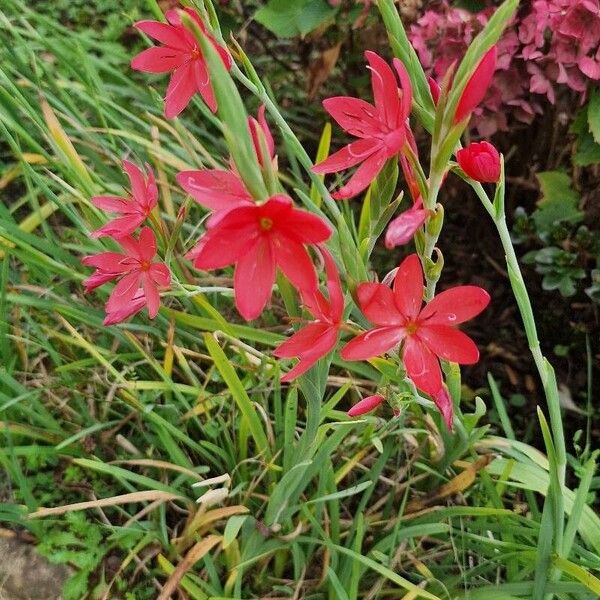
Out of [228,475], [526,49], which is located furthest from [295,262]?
[526,49]

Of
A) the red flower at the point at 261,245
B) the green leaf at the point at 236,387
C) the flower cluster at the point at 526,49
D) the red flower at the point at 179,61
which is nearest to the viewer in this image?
the red flower at the point at 261,245

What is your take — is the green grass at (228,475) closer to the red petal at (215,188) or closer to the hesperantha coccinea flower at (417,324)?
the hesperantha coccinea flower at (417,324)

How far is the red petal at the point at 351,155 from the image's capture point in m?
0.68

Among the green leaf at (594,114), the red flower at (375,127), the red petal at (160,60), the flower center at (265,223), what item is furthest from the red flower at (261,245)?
the green leaf at (594,114)

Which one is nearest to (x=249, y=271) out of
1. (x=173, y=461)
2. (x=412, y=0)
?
(x=173, y=461)

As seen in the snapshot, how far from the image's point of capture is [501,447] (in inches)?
47.1

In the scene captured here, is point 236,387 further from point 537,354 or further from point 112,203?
point 537,354

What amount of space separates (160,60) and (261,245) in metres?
0.35

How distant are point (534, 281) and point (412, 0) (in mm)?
712

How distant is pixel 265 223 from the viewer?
0.56m

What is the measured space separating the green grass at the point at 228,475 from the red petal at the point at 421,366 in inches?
11.1

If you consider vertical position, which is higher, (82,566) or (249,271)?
(249,271)

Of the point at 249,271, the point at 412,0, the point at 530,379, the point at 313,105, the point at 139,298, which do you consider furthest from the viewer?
the point at 313,105

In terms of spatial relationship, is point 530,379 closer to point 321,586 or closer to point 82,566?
point 321,586
